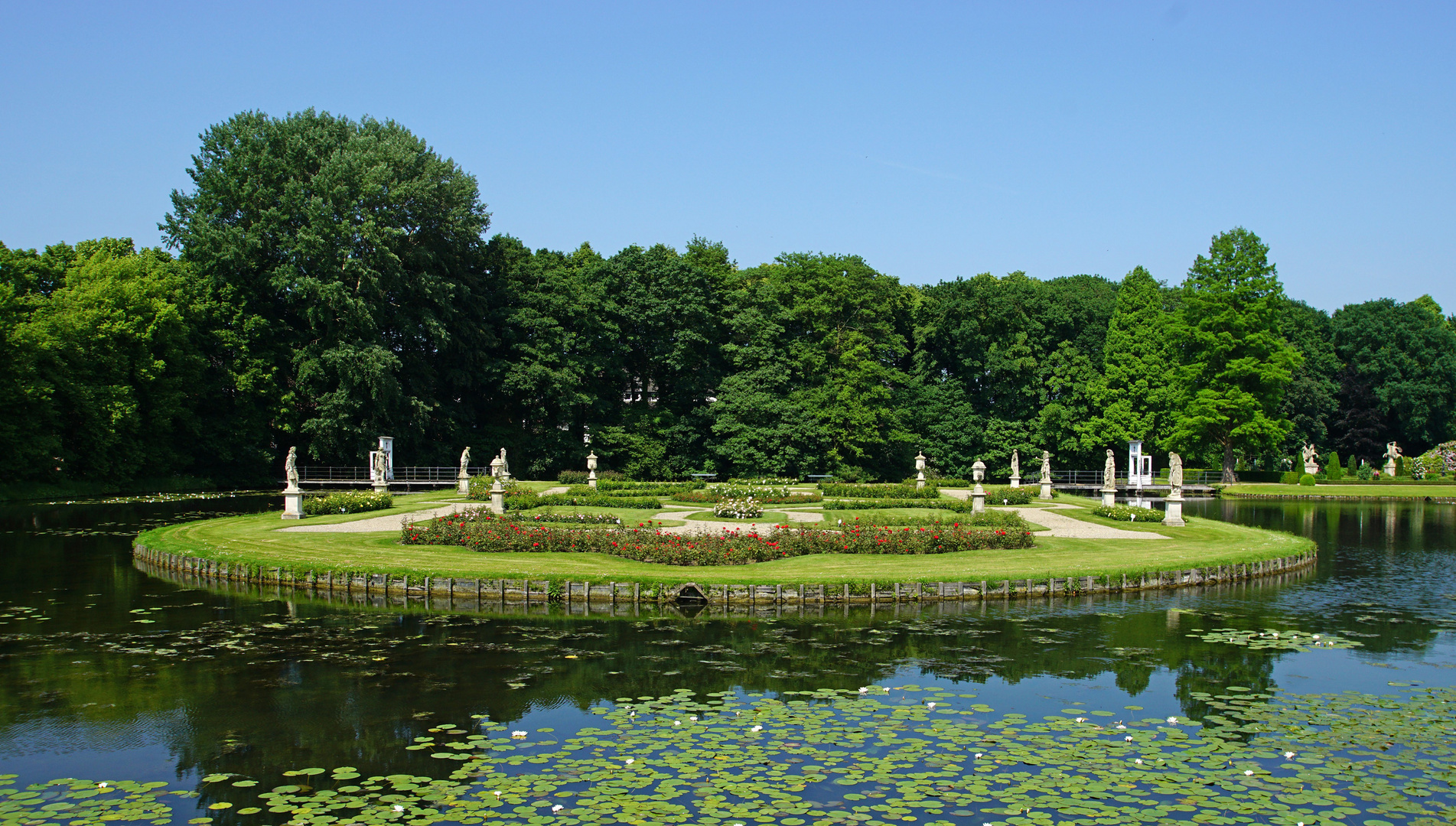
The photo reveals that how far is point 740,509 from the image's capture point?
30594 mm

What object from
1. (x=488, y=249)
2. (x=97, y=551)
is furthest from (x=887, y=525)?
(x=488, y=249)

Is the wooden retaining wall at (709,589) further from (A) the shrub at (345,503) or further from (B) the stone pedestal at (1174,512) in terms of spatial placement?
(A) the shrub at (345,503)

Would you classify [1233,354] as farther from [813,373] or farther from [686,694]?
[686,694]

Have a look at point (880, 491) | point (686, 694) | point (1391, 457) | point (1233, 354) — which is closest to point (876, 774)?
point (686, 694)

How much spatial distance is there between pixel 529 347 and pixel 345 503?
2503cm

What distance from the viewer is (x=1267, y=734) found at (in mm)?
10727

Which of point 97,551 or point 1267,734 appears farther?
point 97,551

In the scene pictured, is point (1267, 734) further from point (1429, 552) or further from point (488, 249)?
point (488, 249)

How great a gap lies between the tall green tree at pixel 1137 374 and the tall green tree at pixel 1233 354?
1197 mm

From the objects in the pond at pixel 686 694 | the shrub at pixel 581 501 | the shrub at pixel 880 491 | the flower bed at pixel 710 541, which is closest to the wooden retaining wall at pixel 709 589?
the pond at pixel 686 694

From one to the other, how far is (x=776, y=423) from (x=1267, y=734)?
1824 inches

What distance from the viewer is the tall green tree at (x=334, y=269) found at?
5000cm

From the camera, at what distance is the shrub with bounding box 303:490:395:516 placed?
32.8 m

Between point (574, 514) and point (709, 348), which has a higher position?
point (709, 348)
